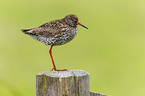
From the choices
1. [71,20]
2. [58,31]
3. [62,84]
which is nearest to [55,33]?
[58,31]

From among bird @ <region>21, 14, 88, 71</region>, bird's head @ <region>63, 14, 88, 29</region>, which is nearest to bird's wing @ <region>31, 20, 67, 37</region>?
bird @ <region>21, 14, 88, 71</region>

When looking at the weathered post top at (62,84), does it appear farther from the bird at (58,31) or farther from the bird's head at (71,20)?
the bird's head at (71,20)

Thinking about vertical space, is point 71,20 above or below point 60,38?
above

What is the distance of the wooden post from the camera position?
3.05 metres

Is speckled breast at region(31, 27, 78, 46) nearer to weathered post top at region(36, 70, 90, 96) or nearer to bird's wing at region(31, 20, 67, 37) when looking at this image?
bird's wing at region(31, 20, 67, 37)

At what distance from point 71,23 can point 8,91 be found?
267 cm

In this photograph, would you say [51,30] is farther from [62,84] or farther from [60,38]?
[62,84]

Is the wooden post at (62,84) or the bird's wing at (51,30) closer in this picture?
Result: the wooden post at (62,84)

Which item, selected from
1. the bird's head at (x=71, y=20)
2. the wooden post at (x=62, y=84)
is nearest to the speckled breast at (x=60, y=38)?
the bird's head at (x=71, y=20)

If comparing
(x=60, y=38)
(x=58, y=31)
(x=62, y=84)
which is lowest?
(x=62, y=84)

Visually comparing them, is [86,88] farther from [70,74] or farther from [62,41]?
[62,41]

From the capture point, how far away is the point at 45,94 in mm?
3170

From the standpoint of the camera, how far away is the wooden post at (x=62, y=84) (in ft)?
10.0

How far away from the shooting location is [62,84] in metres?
3.04
